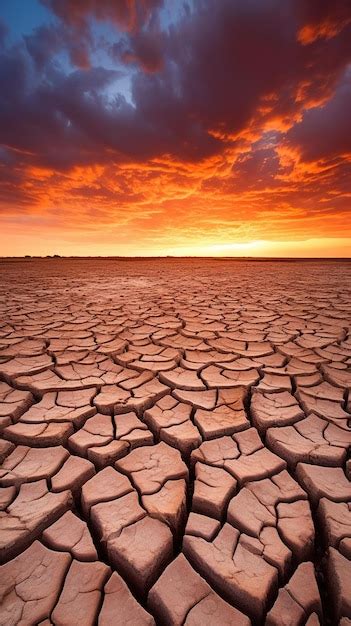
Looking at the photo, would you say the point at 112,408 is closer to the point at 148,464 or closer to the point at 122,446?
the point at 122,446

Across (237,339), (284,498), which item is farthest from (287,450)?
(237,339)

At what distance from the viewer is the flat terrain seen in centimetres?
77

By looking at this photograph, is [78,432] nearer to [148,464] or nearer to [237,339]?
[148,464]

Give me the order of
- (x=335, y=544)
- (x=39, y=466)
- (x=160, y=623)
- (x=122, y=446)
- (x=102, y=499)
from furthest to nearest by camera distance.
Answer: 1. (x=122, y=446)
2. (x=39, y=466)
3. (x=102, y=499)
4. (x=335, y=544)
5. (x=160, y=623)

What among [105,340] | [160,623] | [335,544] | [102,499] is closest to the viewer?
[160,623]

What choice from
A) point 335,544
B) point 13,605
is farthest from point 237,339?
point 13,605

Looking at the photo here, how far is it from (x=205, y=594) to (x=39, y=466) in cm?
75

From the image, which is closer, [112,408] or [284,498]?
[284,498]

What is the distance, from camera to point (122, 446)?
1284mm

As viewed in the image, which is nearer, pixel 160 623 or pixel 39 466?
pixel 160 623

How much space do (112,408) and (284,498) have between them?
2.95ft

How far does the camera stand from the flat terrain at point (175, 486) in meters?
0.77

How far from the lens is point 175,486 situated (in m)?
1.09

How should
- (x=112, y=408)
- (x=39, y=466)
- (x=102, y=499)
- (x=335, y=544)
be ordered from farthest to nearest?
(x=112, y=408) → (x=39, y=466) → (x=102, y=499) → (x=335, y=544)
